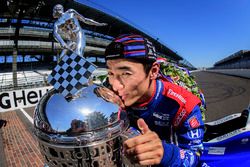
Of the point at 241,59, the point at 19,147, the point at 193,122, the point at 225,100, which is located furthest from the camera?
the point at 241,59

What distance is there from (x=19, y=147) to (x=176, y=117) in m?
6.06

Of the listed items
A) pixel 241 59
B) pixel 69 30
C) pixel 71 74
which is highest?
pixel 69 30

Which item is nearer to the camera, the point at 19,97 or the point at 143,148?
the point at 143,148

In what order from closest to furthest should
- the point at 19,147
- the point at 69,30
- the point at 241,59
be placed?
the point at 69,30 → the point at 19,147 → the point at 241,59

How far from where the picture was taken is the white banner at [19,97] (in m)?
11.3

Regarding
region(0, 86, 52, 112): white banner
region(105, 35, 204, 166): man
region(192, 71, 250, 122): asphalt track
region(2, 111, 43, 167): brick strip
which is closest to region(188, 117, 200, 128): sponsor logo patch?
region(105, 35, 204, 166): man

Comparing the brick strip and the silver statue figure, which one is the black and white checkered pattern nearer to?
the silver statue figure

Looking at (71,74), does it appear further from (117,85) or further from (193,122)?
(193,122)

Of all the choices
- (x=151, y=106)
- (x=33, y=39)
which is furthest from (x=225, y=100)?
(x=33, y=39)

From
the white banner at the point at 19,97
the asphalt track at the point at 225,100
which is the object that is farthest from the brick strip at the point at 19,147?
the asphalt track at the point at 225,100

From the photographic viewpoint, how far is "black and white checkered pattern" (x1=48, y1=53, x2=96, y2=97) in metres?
0.86

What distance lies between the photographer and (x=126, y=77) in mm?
1150

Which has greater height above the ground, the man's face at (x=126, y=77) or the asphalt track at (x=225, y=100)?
the man's face at (x=126, y=77)

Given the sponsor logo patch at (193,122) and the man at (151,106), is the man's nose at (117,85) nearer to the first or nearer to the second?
the man at (151,106)
